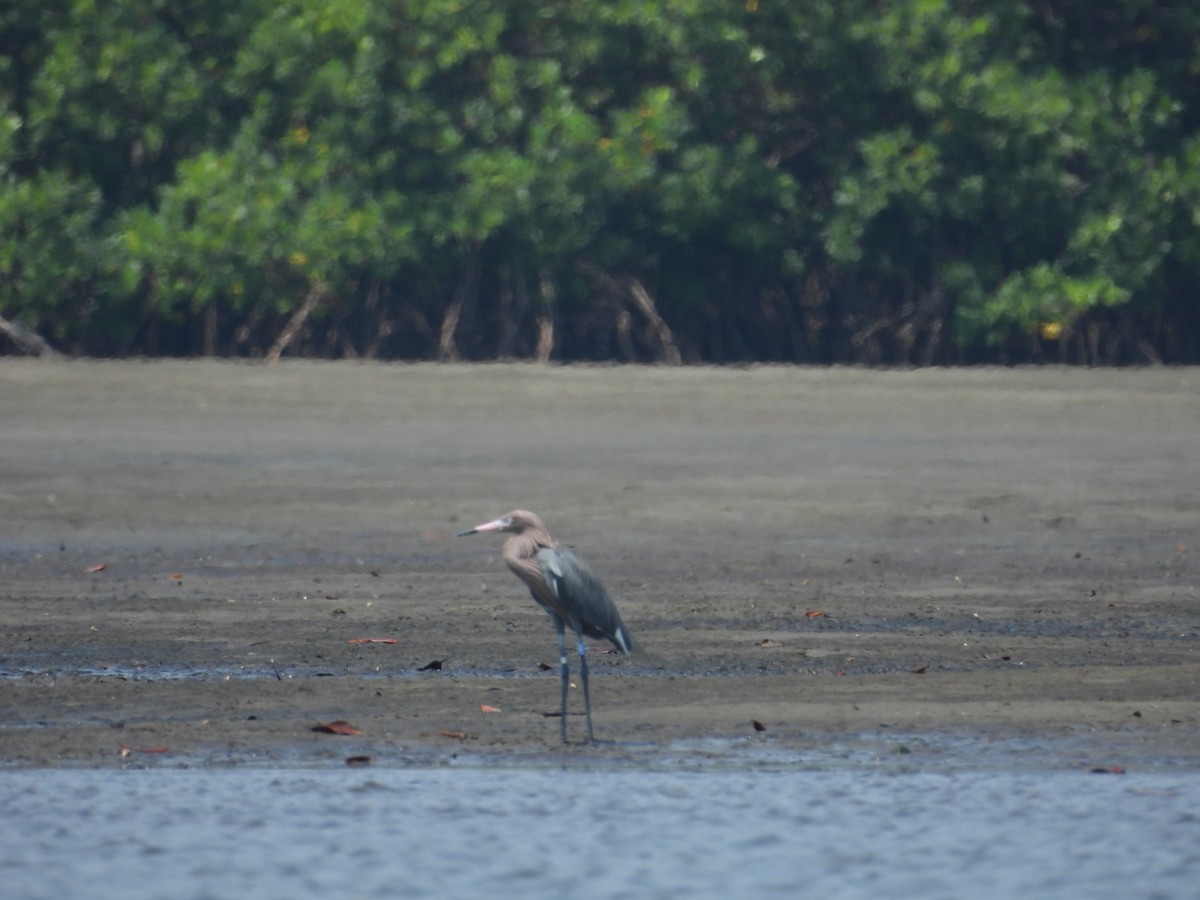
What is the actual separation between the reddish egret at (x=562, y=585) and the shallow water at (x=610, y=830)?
45 centimetres

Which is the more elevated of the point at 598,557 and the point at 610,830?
the point at 598,557

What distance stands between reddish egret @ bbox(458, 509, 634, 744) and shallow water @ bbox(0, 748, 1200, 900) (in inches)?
17.6

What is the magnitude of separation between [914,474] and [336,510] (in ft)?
11.5

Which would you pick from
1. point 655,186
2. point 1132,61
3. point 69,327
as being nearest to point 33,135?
point 69,327

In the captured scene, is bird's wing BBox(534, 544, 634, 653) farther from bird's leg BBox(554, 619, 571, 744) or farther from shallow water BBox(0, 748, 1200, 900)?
shallow water BBox(0, 748, 1200, 900)

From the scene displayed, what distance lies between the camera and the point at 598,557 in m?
11.5

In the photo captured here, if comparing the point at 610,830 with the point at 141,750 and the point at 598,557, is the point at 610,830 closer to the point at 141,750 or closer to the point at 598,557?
the point at 141,750

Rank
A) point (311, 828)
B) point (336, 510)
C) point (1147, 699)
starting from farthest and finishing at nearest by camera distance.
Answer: point (336, 510) < point (1147, 699) < point (311, 828)

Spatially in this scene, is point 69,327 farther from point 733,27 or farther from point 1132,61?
point 1132,61

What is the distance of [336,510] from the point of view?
12930 mm

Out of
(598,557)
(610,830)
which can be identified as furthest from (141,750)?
(598,557)

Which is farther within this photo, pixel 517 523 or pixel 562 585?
pixel 517 523

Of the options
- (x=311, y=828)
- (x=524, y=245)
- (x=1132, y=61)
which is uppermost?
(x=1132, y=61)

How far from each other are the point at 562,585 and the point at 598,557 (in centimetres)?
428
